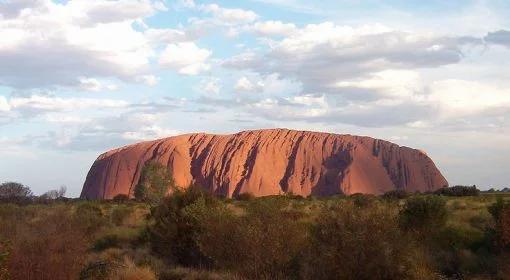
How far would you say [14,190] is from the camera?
63906 mm

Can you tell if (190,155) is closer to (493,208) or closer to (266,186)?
(266,186)

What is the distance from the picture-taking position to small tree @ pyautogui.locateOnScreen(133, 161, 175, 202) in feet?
189

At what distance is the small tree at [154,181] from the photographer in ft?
189

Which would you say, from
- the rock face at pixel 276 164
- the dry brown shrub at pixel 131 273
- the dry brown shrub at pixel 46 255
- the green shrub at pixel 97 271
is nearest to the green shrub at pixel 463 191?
the rock face at pixel 276 164

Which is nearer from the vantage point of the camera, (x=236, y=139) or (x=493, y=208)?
(x=493, y=208)

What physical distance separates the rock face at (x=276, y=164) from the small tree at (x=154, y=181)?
2867cm

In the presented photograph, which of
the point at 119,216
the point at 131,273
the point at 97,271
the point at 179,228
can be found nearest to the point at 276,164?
the point at 119,216

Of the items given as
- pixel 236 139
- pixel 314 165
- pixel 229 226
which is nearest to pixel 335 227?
pixel 229 226

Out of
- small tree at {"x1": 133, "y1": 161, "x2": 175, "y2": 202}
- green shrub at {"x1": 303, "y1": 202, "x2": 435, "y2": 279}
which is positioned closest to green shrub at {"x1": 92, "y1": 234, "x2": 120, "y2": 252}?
green shrub at {"x1": 303, "y1": 202, "x2": 435, "y2": 279}

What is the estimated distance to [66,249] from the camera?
1109 cm

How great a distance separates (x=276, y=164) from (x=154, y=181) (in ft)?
132

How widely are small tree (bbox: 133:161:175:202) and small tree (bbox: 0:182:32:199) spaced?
12.9 meters

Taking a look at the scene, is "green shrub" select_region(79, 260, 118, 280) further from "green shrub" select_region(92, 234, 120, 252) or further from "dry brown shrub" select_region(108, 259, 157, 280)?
"green shrub" select_region(92, 234, 120, 252)

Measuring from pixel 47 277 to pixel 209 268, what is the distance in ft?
21.6
